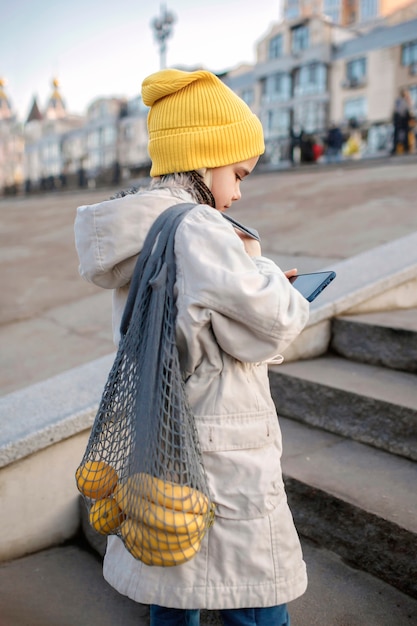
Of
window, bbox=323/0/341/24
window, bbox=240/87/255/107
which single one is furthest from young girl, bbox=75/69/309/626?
window, bbox=323/0/341/24

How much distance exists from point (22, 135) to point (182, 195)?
101 meters

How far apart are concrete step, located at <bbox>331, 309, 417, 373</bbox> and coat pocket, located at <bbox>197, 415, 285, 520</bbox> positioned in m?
1.78

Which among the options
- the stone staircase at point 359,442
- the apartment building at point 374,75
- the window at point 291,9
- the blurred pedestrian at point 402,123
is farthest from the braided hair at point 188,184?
the window at point 291,9

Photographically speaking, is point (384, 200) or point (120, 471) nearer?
point (120, 471)

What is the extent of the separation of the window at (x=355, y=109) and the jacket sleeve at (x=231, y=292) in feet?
153

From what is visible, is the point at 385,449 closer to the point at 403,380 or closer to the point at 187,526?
the point at 403,380

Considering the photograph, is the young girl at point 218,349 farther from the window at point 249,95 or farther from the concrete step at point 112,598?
the window at point 249,95

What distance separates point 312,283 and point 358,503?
1.04 meters

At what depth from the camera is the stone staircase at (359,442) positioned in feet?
7.06

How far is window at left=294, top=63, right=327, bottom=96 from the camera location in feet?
156

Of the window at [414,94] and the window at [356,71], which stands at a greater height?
the window at [356,71]

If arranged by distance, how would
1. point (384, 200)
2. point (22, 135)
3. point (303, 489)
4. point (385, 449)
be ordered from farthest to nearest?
point (22, 135) → point (384, 200) → point (385, 449) → point (303, 489)

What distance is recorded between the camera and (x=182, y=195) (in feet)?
4.93

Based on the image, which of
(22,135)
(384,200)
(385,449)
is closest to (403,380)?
(385,449)
